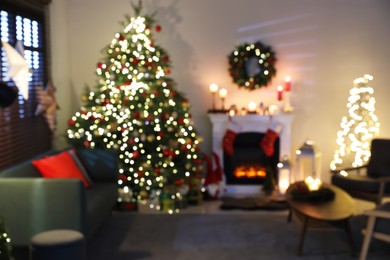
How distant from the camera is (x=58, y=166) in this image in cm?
493

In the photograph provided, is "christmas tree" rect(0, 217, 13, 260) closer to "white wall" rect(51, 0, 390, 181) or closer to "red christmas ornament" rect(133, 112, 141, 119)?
"red christmas ornament" rect(133, 112, 141, 119)

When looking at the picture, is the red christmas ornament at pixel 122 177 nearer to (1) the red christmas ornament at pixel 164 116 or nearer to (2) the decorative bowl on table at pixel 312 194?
(1) the red christmas ornament at pixel 164 116

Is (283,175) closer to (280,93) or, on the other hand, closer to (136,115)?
(280,93)

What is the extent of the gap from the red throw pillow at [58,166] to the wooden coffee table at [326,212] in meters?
2.12

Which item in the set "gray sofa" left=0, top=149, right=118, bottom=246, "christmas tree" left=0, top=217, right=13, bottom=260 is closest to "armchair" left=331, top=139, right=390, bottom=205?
"gray sofa" left=0, top=149, right=118, bottom=246

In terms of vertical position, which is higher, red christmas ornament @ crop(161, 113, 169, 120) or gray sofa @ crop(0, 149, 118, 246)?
red christmas ornament @ crop(161, 113, 169, 120)

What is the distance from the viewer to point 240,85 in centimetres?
727

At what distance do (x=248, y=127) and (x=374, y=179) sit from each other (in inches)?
79.0

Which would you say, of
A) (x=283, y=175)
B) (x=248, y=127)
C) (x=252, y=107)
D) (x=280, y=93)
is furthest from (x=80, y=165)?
(x=280, y=93)

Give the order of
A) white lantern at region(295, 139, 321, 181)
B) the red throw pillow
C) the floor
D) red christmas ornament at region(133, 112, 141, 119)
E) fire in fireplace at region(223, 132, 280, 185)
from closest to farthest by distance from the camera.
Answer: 1. the red throw pillow
2. the floor
3. red christmas ornament at region(133, 112, 141, 119)
4. white lantern at region(295, 139, 321, 181)
5. fire in fireplace at region(223, 132, 280, 185)

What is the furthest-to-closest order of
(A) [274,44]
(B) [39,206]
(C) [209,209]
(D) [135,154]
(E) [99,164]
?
(A) [274,44] → (C) [209,209] → (D) [135,154] → (E) [99,164] → (B) [39,206]

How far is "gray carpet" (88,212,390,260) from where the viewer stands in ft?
15.4

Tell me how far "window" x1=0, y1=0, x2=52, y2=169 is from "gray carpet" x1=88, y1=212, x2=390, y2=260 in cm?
133

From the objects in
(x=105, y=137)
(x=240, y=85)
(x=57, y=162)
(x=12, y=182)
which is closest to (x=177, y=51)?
(x=240, y=85)
